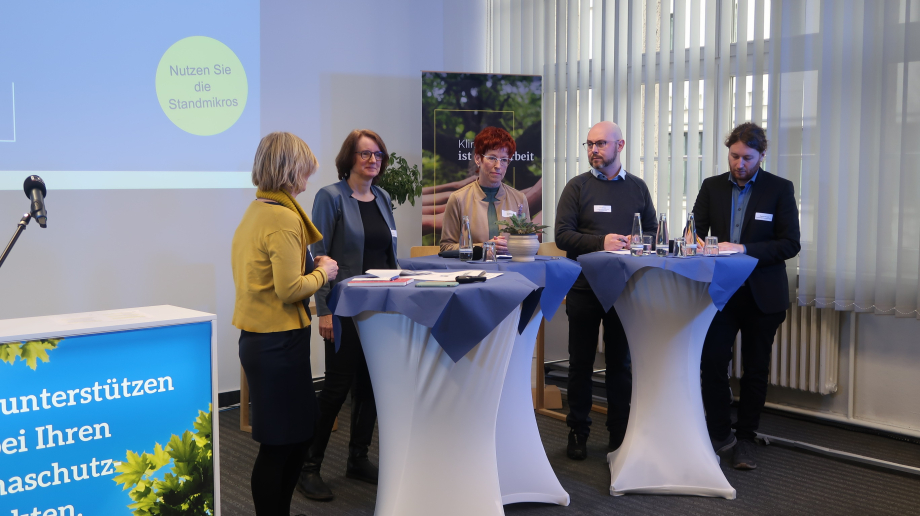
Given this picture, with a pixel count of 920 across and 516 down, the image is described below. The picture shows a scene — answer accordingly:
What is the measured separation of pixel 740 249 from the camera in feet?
10.2

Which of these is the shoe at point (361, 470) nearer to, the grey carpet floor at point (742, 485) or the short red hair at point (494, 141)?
the grey carpet floor at point (742, 485)

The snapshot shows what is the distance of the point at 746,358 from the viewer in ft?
11.2

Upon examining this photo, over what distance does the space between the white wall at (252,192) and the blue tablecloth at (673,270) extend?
2.57 m

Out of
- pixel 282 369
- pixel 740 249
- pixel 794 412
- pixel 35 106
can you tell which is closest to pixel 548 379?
pixel 794 412

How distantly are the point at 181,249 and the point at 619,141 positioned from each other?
266 centimetres

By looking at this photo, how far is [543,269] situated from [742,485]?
4.45 feet

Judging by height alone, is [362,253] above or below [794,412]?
above

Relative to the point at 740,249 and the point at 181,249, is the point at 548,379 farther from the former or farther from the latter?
the point at 181,249

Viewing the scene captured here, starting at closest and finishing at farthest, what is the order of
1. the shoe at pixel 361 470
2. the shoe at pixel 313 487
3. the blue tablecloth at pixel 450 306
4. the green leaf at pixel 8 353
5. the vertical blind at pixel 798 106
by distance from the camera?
the green leaf at pixel 8 353, the blue tablecloth at pixel 450 306, the shoe at pixel 313 487, the shoe at pixel 361 470, the vertical blind at pixel 798 106

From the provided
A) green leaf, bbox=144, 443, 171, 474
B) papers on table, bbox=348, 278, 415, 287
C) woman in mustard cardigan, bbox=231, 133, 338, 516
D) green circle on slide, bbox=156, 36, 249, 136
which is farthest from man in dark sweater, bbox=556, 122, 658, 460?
green circle on slide, bbox=156, 36, 249, 136

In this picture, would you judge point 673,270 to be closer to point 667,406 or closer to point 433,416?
point 667,406

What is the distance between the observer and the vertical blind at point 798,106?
363 cm

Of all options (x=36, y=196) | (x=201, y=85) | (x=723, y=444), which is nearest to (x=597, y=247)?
(x=723, y=444)

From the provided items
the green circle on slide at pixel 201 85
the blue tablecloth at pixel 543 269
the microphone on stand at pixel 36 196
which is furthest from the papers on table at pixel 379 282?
the green circle on slide at pixel 201 85
